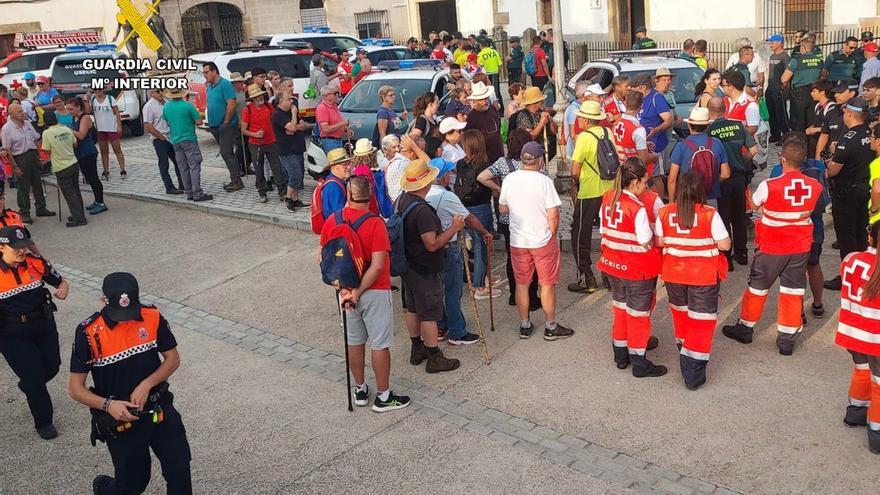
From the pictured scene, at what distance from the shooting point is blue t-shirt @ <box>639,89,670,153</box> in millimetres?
10180

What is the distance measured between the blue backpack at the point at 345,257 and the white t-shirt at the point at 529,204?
61.9 inches

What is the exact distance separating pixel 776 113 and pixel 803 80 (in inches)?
55.3

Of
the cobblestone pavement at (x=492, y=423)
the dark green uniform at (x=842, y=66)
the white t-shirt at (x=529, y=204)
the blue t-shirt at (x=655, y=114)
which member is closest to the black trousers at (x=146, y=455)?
the cobblestone pavement at (x=492, y=423)

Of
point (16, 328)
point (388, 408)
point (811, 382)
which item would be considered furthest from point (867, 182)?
point (16, 328)

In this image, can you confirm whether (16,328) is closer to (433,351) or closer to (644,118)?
(433,351)

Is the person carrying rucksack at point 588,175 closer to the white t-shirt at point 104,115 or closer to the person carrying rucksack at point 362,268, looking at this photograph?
the person carrying rucksack at point 362,268

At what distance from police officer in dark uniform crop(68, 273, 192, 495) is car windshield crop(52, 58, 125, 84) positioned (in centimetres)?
1907

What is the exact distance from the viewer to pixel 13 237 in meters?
6.21

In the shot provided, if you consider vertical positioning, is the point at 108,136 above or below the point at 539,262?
above

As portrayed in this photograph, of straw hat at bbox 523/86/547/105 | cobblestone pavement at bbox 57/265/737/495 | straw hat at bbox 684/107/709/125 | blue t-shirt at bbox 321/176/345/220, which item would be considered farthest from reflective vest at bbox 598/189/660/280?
straw hat at bbox 523/86/547/105

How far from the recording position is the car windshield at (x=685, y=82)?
12.8m

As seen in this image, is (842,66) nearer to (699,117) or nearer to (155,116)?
(699,117)

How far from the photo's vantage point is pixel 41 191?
45.2 feet

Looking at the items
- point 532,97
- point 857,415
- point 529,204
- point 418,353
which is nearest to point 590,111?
point 529,204
